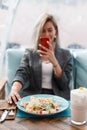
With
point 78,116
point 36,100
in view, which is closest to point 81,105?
point 78,116

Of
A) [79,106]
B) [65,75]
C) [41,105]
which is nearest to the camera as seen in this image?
[79,106]

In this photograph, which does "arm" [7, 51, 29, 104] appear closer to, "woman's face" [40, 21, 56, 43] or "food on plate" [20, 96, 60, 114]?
"woman's face" [40, 21, 56, 43]

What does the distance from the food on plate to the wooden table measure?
48 millimetres

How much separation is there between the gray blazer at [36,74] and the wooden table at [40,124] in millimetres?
751

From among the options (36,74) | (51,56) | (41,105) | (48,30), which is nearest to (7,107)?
(41,105)

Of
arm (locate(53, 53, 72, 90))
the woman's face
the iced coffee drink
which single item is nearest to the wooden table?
the iced coffee drink

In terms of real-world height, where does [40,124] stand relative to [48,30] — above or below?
below

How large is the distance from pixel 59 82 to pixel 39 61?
26cm

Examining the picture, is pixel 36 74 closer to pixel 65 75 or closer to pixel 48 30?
pixel 65 75

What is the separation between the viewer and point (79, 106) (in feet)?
3.72

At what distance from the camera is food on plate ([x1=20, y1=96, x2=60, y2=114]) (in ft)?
4.10

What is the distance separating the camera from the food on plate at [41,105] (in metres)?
1.25

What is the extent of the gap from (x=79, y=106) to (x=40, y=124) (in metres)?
0.21

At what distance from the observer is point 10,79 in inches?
86.8
